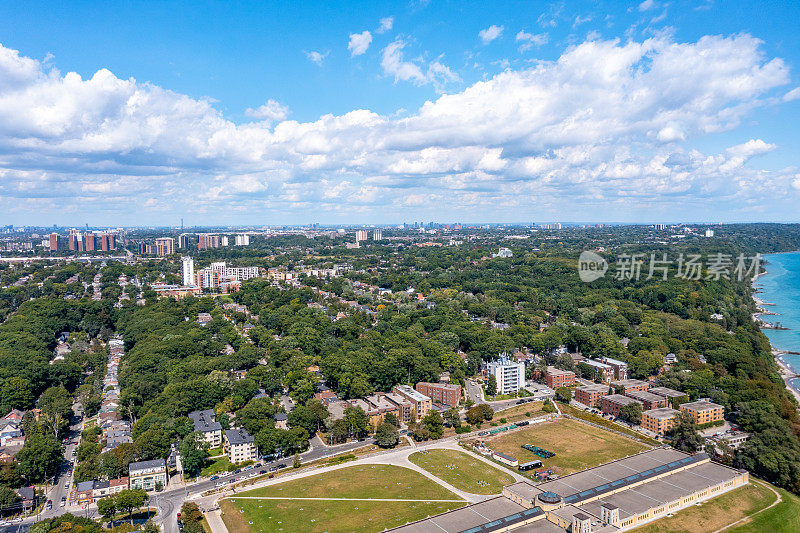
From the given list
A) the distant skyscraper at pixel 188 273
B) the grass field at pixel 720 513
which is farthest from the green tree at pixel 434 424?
the distant skyscraper at pixel 188 273

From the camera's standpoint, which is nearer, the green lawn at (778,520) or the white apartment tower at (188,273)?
the green lawn at (778,520)

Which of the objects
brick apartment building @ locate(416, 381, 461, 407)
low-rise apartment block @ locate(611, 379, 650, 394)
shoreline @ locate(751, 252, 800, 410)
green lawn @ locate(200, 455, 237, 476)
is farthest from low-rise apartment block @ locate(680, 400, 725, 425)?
green lawn @ locate(200, 455, 237, 476)

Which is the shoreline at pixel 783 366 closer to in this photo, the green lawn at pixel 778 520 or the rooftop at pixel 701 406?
the rooftop at pixel 701 406

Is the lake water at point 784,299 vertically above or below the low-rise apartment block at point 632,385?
above

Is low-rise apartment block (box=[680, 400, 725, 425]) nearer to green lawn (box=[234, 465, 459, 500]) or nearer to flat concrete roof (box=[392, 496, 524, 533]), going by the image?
flat concrete roof (box=[392, 496, 524, 533])

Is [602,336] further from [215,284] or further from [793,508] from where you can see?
[215,284]

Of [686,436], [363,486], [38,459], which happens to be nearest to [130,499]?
[38,459]
